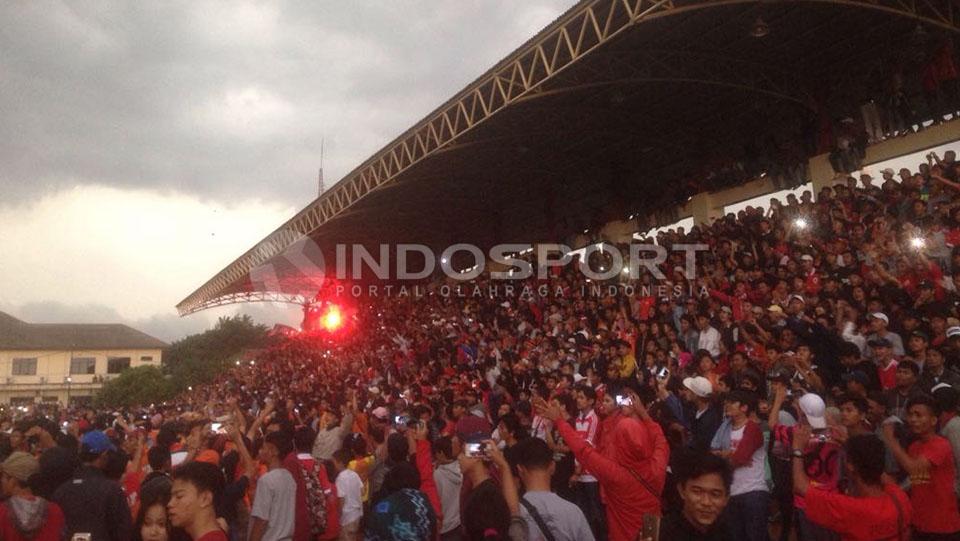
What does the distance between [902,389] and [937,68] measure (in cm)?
1086

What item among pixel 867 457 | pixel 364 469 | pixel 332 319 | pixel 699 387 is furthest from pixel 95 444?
pixel 332 319

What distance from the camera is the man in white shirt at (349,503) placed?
215 inches

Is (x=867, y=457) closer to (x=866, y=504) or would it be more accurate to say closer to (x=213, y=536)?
(x=866, y=504)

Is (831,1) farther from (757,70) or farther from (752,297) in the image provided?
(752,297)

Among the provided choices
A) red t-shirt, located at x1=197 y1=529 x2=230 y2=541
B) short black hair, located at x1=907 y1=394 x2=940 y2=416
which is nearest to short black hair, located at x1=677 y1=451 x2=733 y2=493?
short black hair, located at x1=907 y1=394 x2=940 y2=416

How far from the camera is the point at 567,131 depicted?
1684 centimetres

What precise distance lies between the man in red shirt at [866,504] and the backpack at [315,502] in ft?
11.5

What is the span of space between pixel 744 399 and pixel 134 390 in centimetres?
5216

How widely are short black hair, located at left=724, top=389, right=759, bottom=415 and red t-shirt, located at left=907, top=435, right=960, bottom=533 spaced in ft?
4.08

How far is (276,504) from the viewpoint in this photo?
4.64m

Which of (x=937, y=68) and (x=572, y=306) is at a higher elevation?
(x=937, y=68)

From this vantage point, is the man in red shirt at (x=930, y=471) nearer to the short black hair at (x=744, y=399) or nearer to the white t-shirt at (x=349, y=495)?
the short black hair at (x=744, y=399)

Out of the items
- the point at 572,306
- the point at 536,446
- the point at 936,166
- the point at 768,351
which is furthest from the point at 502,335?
the point at 536,446

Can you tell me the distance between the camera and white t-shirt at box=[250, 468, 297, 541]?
180 inches
